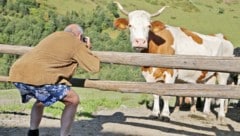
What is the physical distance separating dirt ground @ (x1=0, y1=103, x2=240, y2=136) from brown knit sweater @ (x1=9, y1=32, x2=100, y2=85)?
6.47 feet

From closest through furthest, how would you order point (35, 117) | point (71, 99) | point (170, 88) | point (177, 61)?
point (71, 99) → point (35, 117) → point (177, 61) → point (170, 88)

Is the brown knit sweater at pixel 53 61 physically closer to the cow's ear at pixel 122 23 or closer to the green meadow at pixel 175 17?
the cow's ear at pixel 122 23

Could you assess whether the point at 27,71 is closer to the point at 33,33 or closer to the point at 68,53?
the point at 68,53

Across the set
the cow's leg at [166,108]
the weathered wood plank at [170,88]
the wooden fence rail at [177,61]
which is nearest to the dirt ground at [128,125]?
the cow's leg at [166,108]

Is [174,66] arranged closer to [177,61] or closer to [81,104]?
[177,61]

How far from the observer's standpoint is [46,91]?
5.70 meters

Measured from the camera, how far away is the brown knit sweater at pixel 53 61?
5.59 meters

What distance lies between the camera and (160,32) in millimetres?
9523

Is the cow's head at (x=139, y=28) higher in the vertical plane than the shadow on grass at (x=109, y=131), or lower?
higher

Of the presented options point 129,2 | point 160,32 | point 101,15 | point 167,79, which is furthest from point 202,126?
point 129,2

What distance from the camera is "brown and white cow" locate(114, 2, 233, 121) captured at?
8.90m

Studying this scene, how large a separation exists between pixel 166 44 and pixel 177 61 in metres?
3.07

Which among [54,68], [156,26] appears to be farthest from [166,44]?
[54,68]

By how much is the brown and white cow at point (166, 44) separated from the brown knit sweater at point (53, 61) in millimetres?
3054
